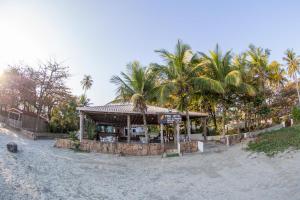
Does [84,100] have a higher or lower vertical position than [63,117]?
higher

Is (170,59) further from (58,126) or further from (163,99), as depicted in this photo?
(58,126)

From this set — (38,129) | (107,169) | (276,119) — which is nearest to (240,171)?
(107,169)

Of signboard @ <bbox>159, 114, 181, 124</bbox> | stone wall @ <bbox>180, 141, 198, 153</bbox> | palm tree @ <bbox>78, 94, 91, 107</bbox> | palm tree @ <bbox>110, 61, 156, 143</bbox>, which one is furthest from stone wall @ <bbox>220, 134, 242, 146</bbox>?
palm tree @ <bbox>78, 94, 91, 107</bbox>

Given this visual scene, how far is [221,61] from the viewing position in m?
18.0

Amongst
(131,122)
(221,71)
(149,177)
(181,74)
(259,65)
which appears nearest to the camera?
(149,177)

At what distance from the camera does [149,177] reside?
31.5 ft

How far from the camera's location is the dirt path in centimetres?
686

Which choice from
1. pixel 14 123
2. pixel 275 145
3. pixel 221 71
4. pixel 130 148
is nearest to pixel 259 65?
pixel 221 71

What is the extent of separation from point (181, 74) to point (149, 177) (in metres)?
8.14

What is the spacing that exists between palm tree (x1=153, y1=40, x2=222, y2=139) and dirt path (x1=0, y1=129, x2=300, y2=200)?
514 centimetres

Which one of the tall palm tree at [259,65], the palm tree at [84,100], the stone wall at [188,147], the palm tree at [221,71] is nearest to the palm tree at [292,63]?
the tall palm tree at [259,65]

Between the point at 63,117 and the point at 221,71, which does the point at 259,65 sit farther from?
the point at 63,117

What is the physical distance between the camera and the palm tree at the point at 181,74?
15.6 meters

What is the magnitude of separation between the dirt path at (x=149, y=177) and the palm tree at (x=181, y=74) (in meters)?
5.14
